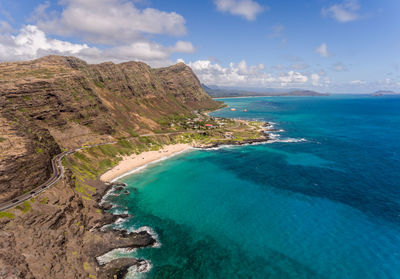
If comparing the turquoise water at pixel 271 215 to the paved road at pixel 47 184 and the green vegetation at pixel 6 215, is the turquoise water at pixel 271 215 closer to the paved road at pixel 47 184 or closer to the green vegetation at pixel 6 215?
the paved road at pixel 47 184

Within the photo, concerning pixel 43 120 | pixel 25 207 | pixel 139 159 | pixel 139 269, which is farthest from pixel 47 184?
pixel 139 159

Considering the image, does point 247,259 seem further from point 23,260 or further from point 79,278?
point 23,260

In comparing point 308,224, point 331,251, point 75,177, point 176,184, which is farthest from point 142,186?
point 331,251

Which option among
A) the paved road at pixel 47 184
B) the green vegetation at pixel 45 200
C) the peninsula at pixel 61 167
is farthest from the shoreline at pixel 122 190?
the paved road at pixel 47 184

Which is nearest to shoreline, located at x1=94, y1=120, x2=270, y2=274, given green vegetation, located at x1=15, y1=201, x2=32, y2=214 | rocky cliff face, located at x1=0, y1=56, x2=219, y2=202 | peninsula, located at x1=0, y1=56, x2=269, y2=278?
peninsula, located at x1=0, y1=56, x2=269, y2=278

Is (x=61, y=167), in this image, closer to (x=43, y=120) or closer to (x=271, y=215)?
(x=43, y=120)

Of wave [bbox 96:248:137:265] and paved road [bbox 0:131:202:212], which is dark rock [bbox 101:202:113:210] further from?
wave [bbox 96:248:137:265]
